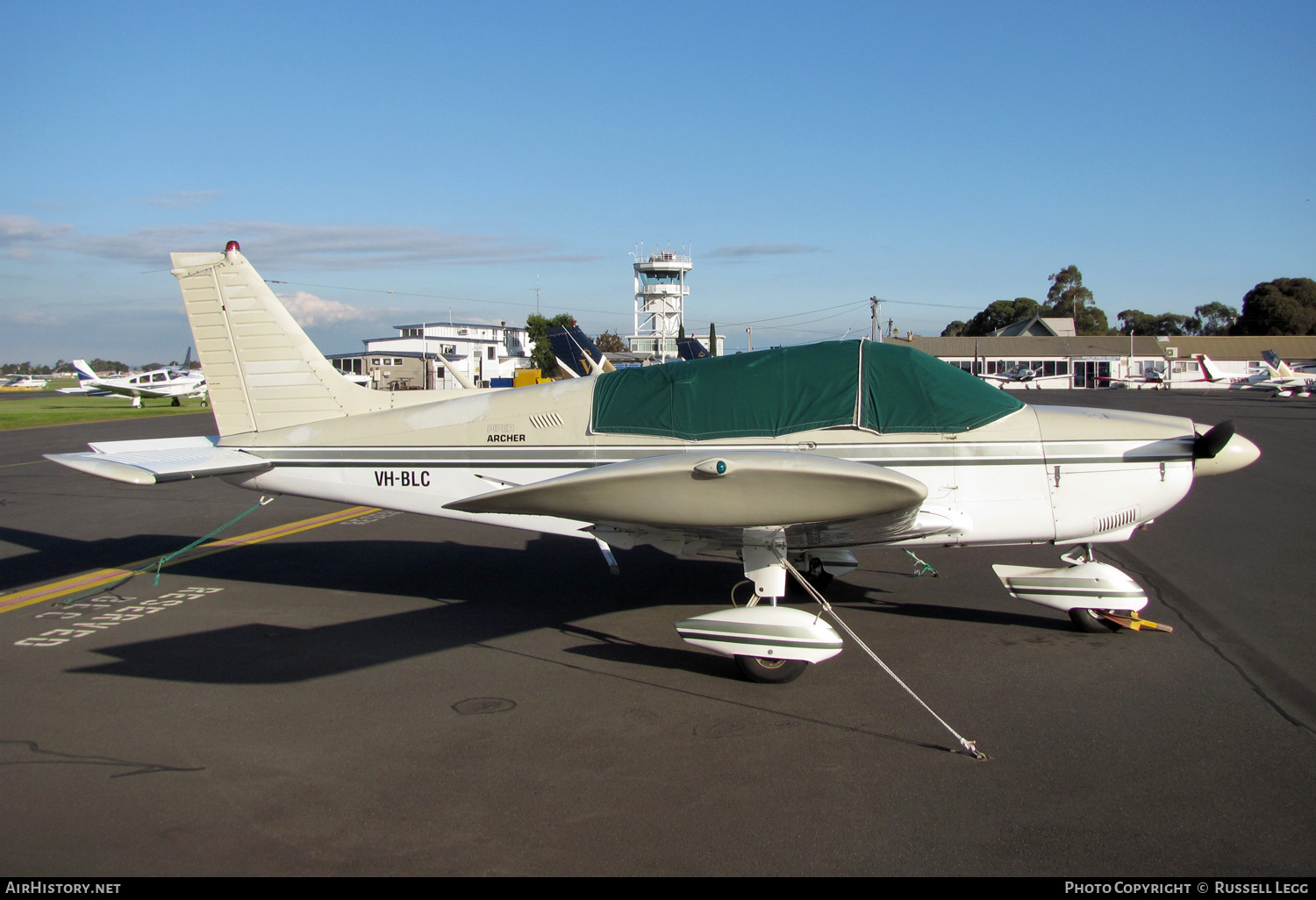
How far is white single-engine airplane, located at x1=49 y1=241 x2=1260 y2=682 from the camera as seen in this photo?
4.69m

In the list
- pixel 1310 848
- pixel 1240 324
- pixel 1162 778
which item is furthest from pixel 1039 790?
pixel 1240 324

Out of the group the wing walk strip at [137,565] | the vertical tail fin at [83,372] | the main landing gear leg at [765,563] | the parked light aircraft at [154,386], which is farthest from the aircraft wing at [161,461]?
the vertical tail fin at [83,372]

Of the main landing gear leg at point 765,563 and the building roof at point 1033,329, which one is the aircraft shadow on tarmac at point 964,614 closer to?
the main landing gear leg at point 765,563

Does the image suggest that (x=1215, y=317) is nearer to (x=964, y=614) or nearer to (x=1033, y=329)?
(x=1033, y=329)

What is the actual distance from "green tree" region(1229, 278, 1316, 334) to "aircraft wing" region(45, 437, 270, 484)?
117m

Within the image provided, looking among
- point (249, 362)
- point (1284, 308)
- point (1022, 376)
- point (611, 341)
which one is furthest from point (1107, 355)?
point (249, 362)

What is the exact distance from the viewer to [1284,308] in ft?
314

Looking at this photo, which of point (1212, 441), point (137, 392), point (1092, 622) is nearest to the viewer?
point (1212, 441)

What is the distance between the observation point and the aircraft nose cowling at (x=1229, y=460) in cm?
597

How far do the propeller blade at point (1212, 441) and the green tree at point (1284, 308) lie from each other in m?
113

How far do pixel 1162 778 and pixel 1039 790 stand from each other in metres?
0.63

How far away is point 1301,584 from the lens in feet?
24.4

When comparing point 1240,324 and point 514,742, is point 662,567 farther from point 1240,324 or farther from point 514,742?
point 1240,324

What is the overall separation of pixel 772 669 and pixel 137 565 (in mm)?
7510
